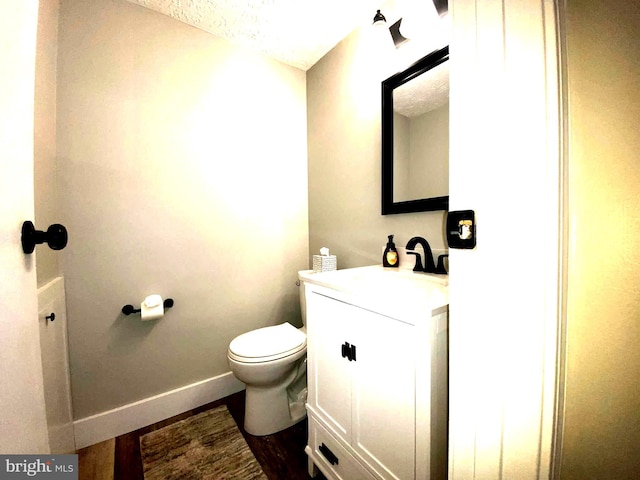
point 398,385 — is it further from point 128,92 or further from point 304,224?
point 128,92

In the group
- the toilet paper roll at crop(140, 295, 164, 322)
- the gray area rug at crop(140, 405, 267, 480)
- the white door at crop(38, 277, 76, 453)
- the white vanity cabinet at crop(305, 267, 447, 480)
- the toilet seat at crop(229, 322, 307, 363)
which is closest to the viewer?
the white vanity cabinet at crop(305, 267, 447, 480)

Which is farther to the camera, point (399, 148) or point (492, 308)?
point (399, 148)

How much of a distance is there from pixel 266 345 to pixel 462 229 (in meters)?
1.21

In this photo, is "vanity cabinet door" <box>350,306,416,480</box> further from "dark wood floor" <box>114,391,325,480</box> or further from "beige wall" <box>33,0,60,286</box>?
"beige wall" <box>33,0,60,286</box>

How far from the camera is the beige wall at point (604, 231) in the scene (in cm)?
41

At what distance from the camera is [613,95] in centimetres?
41

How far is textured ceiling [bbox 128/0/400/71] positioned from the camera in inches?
54.9

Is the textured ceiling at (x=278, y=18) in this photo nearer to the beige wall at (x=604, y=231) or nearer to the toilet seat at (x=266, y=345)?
the beige wall at (x=604, y=231)

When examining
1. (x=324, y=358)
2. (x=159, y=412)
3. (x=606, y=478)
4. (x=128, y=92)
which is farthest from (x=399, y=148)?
(x=159, y=412)

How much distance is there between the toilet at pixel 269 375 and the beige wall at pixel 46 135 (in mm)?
929

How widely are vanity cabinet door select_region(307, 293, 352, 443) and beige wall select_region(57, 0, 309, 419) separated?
84 centimetres

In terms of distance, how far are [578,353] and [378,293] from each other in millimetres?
468

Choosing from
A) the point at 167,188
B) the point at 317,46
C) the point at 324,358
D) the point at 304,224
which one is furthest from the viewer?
the point at 304,224

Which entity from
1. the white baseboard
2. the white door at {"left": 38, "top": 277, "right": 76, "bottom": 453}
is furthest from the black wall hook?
the white baseboard
